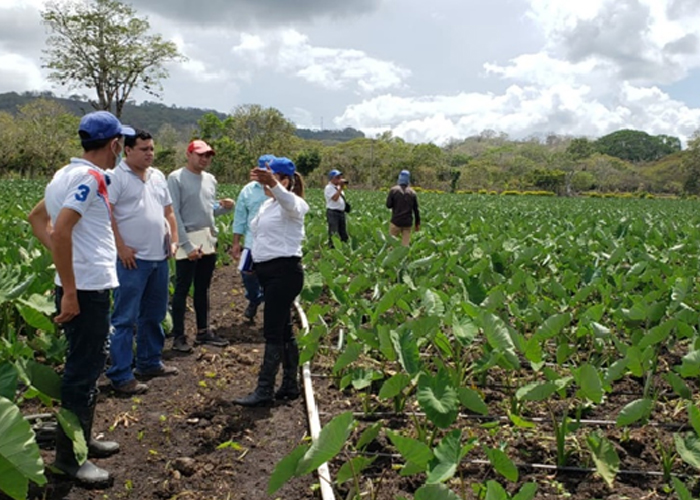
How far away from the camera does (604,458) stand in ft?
9.32

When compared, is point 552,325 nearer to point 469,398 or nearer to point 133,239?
point 469,398

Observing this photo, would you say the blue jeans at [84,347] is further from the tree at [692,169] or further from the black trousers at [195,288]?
the tree at [692,169]

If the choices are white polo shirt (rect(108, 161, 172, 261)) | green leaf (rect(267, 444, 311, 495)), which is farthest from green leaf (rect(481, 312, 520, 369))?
white polo shirt (rect(108, 161, 172, 261))

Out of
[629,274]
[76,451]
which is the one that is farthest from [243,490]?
[629,274]

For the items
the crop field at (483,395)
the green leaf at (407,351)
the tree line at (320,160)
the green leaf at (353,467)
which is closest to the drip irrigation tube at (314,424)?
the crop field at (483,395)

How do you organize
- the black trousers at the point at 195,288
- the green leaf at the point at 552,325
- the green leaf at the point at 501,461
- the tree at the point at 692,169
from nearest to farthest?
the green leaf at the point at 501,461, the green leaf at the point at 552,325, the black trousers at the point at 195,288, the tree at the point at 692,169

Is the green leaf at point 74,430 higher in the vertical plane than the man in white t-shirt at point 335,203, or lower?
lower

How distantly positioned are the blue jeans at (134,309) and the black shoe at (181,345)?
66cm

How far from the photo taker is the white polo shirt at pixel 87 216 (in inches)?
104

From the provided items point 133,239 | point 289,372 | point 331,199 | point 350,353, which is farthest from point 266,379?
Result: point 331,199

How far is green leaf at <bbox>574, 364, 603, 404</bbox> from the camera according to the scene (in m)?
2.79

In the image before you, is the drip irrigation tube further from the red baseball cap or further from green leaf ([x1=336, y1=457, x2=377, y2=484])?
the red baseball cap

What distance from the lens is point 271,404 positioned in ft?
13.0

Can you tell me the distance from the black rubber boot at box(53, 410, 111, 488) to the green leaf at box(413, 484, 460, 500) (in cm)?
164
